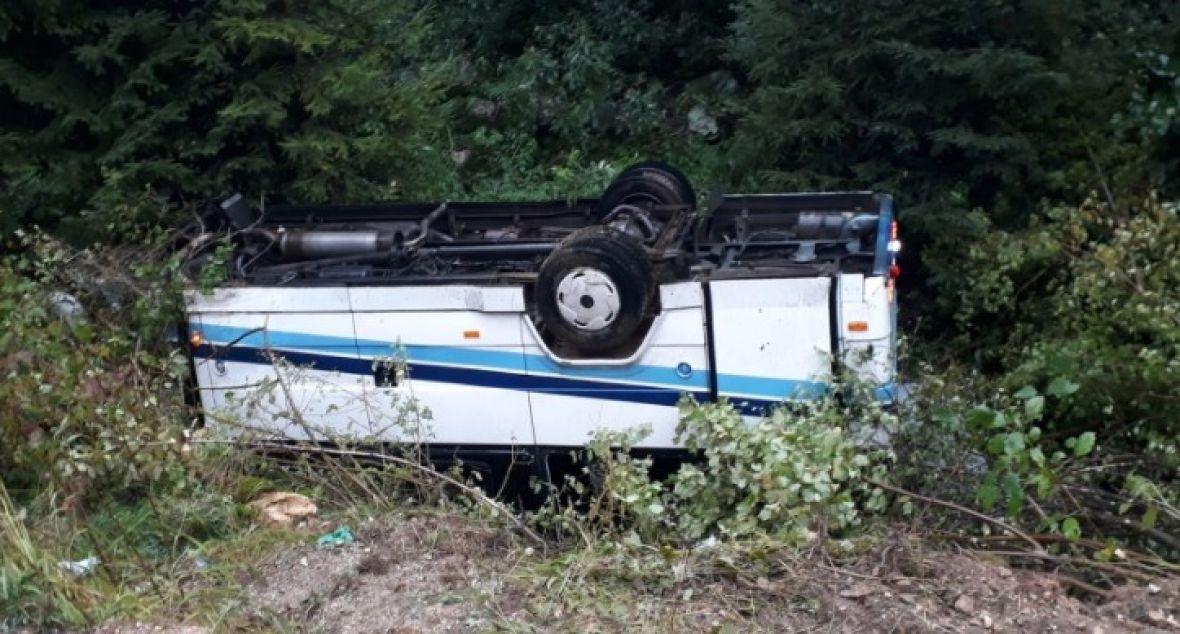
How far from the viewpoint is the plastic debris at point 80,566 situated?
5891mm

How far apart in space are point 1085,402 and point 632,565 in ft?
10.6

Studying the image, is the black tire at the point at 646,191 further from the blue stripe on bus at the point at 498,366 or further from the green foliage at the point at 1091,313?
the green foliage at the point at 1091,313

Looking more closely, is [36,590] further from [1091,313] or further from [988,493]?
[1091,313]

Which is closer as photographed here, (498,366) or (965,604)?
(965,604)

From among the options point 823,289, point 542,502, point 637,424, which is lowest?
point 542,502

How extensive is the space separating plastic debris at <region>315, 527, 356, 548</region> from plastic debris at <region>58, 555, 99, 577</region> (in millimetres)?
973

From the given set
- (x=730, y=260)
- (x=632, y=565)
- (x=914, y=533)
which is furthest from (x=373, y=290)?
(x=914, y=533)

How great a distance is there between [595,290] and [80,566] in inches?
117

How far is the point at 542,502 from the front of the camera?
26.5ft

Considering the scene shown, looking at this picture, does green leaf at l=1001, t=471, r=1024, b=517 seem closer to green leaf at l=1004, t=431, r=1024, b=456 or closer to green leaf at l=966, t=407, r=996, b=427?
green leaf at l=1004, t=431, r=1024, b=456

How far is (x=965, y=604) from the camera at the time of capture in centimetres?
534

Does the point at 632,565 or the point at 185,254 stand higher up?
the point at 185,254

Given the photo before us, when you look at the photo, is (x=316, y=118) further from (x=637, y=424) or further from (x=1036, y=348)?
(x=1036, y=348)

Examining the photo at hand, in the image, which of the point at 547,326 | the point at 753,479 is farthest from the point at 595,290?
the point at 753,479
